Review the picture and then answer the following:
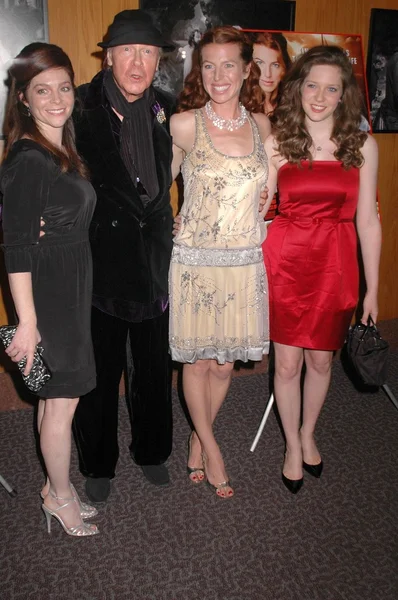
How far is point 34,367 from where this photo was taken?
5.98 ft

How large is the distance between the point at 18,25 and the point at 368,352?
7.07ft

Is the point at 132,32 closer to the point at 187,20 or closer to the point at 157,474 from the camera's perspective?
the point at 187,20

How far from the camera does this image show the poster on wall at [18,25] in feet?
8.39

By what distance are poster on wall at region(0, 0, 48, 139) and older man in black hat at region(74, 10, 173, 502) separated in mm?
845

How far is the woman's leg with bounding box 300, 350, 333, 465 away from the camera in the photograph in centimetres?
238

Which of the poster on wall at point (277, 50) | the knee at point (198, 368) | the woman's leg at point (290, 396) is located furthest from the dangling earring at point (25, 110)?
the poster on wall at point (277, 50)

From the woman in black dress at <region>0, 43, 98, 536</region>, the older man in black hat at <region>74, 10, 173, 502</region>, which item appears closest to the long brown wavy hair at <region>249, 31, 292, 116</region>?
the older man in black hat at <region>74, 10, 173, 502</region>

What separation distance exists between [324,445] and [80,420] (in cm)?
125

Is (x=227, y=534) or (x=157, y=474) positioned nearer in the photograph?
(x=227, y=534)

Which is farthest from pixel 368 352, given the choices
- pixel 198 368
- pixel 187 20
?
pixel 187 20

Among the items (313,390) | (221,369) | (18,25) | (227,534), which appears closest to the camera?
(227,534)

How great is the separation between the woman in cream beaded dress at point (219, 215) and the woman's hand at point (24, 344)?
60 centimetres

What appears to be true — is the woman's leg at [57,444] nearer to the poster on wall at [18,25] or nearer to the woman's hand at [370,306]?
the woman's hand at [370,306]

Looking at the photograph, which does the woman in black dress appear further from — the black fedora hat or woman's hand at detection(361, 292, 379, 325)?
woman's hand at detection(361, 292, 379, 325)
